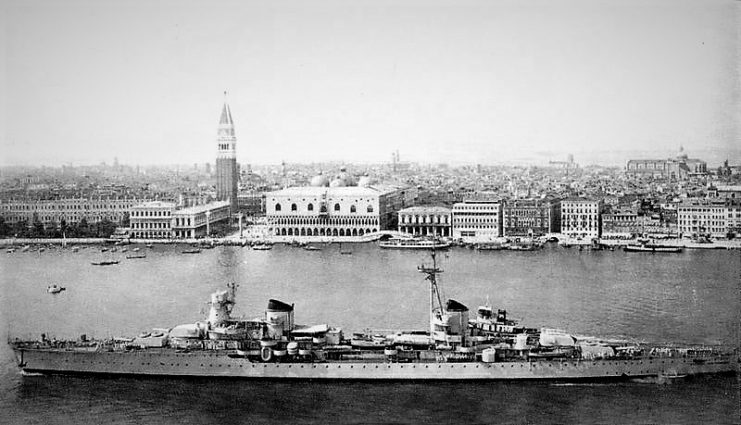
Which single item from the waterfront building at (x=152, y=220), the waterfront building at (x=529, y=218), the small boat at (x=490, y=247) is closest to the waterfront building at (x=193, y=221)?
the waterfront building at (x=152, y=220)

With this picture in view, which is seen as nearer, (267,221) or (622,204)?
(622,204)

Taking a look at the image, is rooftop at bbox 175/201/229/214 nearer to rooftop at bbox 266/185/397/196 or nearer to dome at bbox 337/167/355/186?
rooftop at bbox 266/185/397/196

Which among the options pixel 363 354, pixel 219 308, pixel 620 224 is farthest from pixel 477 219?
pixel 363 354

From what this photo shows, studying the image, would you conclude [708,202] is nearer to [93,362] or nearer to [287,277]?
[287,277]

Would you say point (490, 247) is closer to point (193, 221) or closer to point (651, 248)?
point (651, 248)

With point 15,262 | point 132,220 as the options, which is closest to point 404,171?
point 132,220

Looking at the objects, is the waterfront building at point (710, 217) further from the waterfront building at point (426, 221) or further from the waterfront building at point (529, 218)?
the waterfront building at point (426, 221)
